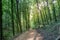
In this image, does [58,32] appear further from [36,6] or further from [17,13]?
[36,6]

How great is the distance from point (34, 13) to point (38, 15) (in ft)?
3.88

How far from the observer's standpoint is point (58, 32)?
11.9 m

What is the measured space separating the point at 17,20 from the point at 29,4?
606cm

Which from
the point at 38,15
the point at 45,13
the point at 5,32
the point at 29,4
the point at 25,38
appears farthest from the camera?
the point at 38,15

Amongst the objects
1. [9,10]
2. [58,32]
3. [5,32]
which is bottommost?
[5,32]

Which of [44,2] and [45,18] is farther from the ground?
[44,2]

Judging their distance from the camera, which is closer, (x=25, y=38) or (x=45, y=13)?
(x=25, y=38)

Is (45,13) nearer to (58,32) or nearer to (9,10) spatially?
(9,10)

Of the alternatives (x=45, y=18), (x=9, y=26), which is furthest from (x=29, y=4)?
(x=9, y=26)

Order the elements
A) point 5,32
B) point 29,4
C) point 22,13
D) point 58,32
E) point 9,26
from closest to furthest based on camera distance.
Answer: point 58,32 → point 5,32 → point 9,26 → point 22,13 → point 29,4

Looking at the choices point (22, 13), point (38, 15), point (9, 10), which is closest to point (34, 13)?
point (38, 15)

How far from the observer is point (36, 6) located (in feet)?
107

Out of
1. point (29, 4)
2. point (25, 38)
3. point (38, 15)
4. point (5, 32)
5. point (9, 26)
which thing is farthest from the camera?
point (38, 15)

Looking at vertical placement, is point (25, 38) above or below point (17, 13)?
below
